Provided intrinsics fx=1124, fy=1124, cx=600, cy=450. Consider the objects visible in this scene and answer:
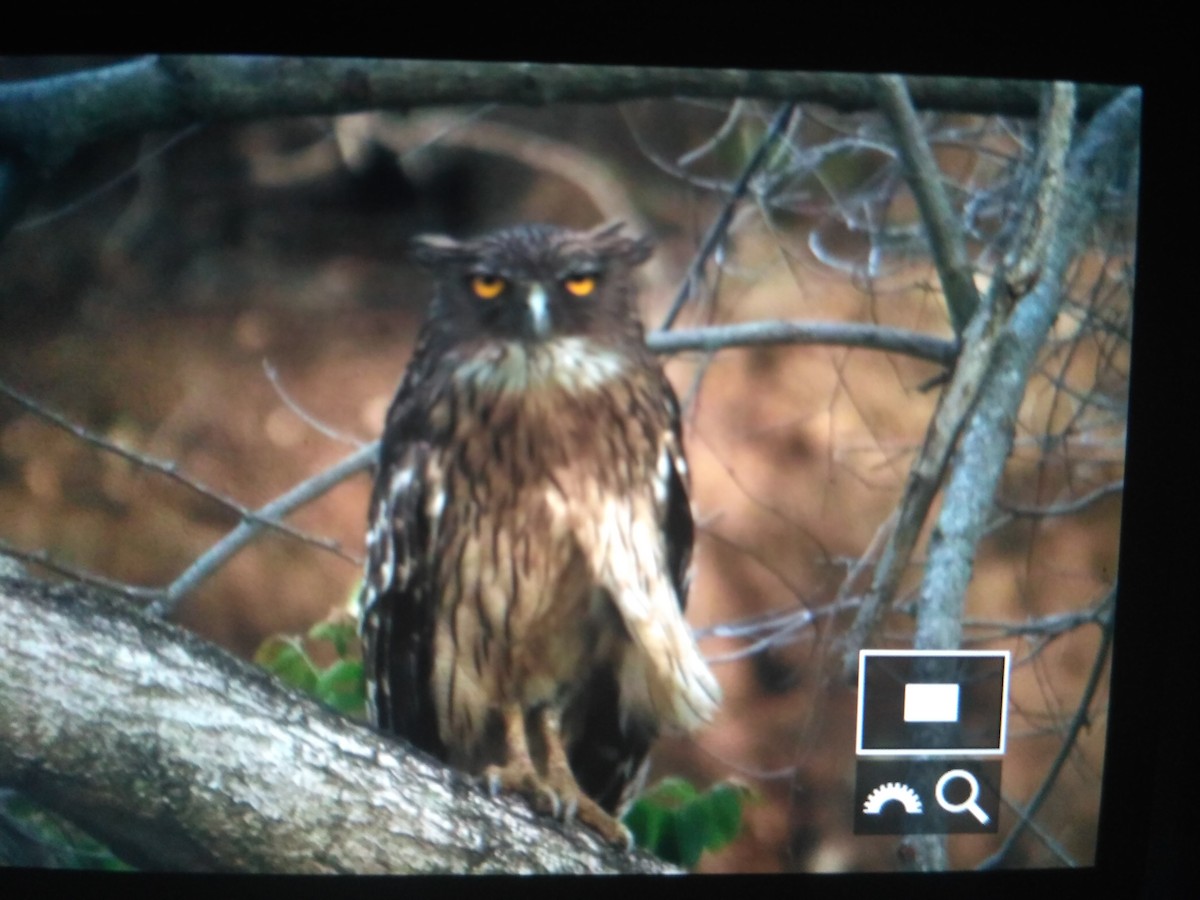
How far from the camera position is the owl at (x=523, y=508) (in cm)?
167

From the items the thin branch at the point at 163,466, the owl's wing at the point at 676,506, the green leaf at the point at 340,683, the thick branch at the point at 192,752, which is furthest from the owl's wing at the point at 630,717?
the thin branch at the point at 163,466

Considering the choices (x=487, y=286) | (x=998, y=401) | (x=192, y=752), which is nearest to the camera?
(x=192, y=752)

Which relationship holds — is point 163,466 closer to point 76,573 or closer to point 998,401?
point 76,573

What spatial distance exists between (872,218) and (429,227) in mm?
679

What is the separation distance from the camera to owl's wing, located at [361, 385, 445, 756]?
5.48 feet

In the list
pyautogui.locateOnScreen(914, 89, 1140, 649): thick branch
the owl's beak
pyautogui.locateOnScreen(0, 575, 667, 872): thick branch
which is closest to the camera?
pyautogui.locateOnScreen(0, 575, 667, 872): thick branch

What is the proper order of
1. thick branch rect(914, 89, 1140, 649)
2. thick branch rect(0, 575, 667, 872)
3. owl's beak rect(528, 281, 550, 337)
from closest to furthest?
thick branch rect(0, 575, 667, 872) → owl's beak rect(528, 281, 550, 337) → thick branch rect(914, 89, 1140, 649)

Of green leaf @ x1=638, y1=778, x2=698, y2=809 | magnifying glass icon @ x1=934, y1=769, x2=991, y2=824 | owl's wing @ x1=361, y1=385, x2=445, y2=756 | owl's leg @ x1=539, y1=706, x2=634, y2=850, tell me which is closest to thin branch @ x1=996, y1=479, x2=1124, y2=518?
magnifying glass icon @ x1=934, y1=769, x2=991, y2=824

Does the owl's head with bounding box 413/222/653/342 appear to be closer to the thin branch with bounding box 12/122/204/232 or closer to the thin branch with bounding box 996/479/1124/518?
the thin branch with bounding box 12/122/204/232

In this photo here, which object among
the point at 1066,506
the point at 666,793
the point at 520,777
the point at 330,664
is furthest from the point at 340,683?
the point at 1066,506

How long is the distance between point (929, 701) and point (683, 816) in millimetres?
429

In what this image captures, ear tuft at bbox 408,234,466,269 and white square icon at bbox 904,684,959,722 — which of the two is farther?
white square icon at bbox 904,684,959,722

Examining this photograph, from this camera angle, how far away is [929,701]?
69.9 inches

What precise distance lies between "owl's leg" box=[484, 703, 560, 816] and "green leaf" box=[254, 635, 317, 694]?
305mm
